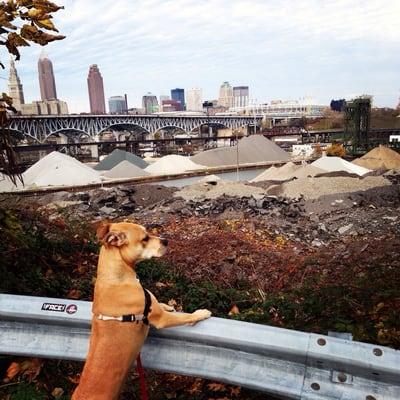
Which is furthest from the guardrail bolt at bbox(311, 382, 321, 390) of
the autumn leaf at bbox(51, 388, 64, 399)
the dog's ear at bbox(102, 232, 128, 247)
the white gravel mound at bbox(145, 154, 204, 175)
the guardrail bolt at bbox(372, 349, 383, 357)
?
the white gravel mound at bbox(145, 154, 204, 175)

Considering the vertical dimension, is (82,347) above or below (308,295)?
above

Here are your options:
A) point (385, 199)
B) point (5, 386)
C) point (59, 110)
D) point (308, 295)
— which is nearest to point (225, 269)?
point (308, 295)

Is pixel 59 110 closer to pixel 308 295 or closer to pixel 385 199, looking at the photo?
pixel 385 199

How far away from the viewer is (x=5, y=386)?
2.51 meters

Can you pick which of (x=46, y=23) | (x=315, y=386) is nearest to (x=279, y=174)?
(x=46, y=23)

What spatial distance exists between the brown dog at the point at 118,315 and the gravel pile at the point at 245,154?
38.6m

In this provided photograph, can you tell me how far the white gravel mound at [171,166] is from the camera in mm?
35834

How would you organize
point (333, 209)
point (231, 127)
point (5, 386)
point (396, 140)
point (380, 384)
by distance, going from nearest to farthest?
point (380, 384), point (5, 386), point (333, 209), point (396, 140), point (231, 127)

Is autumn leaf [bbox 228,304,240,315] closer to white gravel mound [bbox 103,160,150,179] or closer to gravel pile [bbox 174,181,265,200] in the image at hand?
gravel pile [bbox 174,181,265,200]

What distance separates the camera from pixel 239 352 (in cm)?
187

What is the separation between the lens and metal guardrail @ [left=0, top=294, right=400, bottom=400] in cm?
161

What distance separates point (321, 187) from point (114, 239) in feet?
59.0

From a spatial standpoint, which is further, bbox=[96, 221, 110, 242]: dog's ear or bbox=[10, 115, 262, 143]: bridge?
bbox=[10, 115, 262, 143]: bridge

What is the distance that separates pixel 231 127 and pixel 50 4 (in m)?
95.7
